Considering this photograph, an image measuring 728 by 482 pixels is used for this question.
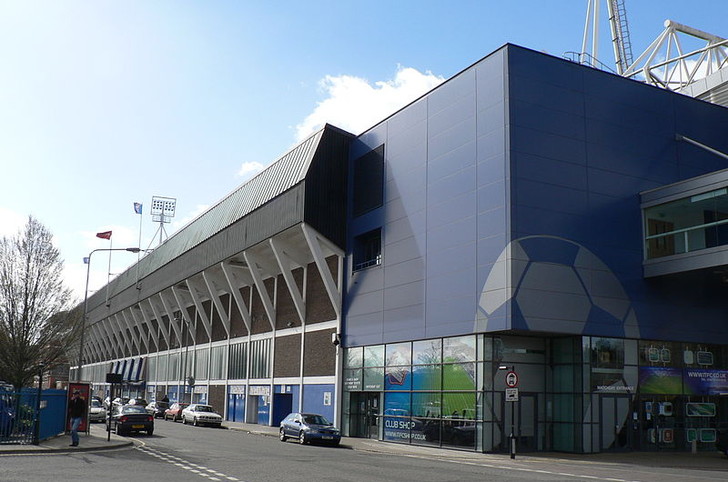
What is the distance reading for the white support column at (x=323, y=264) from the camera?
38188 millimetres

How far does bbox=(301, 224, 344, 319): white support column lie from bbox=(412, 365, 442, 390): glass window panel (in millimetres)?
7483

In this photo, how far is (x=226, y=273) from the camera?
166 feet

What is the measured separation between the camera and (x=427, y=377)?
31.5 m

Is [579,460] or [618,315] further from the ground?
[618,315]

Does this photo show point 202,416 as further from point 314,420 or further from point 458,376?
point 458,376

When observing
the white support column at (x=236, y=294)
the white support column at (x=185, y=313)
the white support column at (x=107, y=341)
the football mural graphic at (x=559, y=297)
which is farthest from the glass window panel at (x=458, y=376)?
the white support column at (x=107, y=341)

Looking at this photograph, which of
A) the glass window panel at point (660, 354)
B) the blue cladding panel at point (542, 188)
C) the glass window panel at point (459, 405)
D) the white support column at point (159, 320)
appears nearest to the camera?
the blue cladding panel at point (542, 188)

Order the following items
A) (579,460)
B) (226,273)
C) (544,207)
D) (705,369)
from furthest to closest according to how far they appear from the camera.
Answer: (226,273) → (705,369) → (544,207) → (579,460)

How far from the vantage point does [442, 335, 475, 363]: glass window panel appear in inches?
1133

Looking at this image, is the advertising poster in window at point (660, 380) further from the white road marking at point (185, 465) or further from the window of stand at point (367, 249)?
the white road marking at point (185, 465)

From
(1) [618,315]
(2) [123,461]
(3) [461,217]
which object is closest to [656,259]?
(1) [618,315]

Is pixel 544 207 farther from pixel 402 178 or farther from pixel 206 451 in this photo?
pixel 206 451

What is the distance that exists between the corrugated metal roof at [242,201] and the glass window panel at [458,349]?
513 inches

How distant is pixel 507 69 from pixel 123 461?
19402mm
